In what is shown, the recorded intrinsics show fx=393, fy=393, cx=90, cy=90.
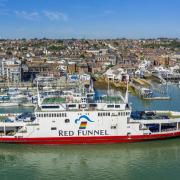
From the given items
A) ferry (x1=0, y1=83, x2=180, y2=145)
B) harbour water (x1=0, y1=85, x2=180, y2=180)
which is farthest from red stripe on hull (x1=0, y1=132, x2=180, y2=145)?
harbour water (x1=0, y1=85, x2=180, y2=180)

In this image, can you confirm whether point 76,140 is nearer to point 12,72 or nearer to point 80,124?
point 80,124

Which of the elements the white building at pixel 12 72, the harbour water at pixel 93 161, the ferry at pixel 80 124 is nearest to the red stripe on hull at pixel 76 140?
the ferry at pixel 80 124

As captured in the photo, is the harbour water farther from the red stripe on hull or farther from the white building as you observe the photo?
the white building

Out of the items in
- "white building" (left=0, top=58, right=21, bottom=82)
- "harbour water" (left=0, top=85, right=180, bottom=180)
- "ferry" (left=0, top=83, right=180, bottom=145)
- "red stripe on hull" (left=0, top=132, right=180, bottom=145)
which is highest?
"white building" (left=0, top=58, right=21, bottom=82)

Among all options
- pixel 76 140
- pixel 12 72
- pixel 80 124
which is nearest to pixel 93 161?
pixel 76 140

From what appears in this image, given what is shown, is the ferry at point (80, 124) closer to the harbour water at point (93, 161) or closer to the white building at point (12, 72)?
the harbour water at point (93, 161)

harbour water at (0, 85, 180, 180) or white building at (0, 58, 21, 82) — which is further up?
white building at (0, 58, 21, 82)

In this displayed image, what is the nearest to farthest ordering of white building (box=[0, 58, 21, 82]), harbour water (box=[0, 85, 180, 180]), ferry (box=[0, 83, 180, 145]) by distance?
harbour water (box=[0, 85, 180, 180]) < ferry (box=[0, 83, 180, 145]) < white building (box=[0, 58, 21, 82])

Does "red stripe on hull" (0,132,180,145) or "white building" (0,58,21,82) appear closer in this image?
"red stripe on hull" (0,132,180,145)

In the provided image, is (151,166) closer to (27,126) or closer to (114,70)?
(27,126)
